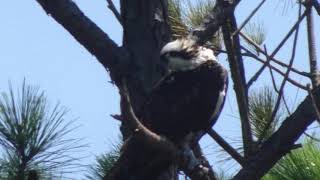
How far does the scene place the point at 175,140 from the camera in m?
3.05

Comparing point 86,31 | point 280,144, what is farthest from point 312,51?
point 86,31

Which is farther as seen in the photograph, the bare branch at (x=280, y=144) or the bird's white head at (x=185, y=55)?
the bird's white head at (x=185, y=55)

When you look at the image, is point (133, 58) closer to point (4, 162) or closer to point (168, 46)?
point (168, 46)

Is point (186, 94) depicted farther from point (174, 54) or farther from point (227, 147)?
point (227, 147)

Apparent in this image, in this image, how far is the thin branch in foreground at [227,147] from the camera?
106 inches

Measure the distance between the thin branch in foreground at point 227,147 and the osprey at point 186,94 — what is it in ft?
0.39

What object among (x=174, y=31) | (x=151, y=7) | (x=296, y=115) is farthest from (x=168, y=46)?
(x=296, y=115)

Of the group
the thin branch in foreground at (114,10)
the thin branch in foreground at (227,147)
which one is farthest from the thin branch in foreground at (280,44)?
the thin branch in foreground at (114,10)

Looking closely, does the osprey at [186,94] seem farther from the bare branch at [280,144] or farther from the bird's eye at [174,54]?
the bare branch at [280,144]

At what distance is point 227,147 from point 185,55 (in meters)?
0.51

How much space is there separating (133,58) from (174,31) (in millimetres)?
482

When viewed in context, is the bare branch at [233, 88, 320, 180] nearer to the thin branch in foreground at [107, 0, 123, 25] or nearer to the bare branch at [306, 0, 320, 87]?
the bare branch at [306, 0, 320, 87]

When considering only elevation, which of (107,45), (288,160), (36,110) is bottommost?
(288,160)

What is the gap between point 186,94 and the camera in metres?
3.12
